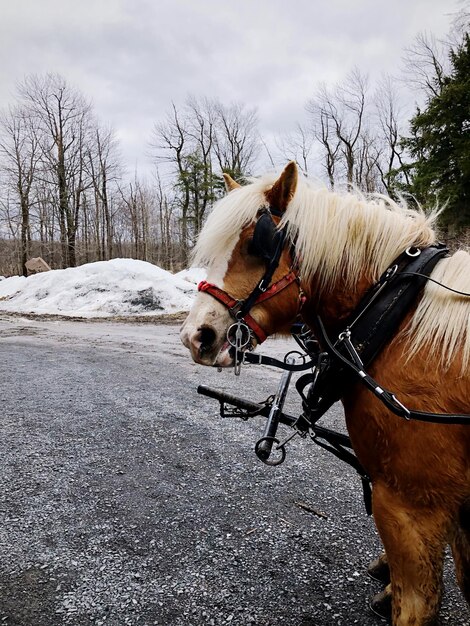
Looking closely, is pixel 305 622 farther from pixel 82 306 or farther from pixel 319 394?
pixel 82 306

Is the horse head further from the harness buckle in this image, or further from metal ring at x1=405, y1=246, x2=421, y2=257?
metal ring at x1=405, y1=246, x2=421, y2=257

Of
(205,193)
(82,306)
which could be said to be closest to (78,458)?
(82,306)

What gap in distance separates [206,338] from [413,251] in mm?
869

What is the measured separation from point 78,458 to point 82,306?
14.1 metres

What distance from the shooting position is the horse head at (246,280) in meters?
1.51

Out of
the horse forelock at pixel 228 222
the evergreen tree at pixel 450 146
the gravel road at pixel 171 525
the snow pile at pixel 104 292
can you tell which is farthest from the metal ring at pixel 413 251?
the evergreen tree at pixel 450 146

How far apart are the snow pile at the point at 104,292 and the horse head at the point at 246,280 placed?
13.5m

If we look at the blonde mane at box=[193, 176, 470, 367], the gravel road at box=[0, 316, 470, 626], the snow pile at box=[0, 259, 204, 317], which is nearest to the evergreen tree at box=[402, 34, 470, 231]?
the snow pile at box=[0, 259, 204, 317]

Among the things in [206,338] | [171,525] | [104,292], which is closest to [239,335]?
[206,338]

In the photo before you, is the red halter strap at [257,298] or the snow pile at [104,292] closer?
Answer: the red halter strap at [257,298]

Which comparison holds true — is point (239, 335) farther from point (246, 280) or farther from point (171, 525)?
point (171, 525)

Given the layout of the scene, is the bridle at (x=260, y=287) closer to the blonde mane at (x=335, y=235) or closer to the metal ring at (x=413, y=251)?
the blonde mane at (x=335, y=235)

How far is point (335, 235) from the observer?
154 centimetres

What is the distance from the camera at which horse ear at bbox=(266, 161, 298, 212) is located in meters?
1.54
